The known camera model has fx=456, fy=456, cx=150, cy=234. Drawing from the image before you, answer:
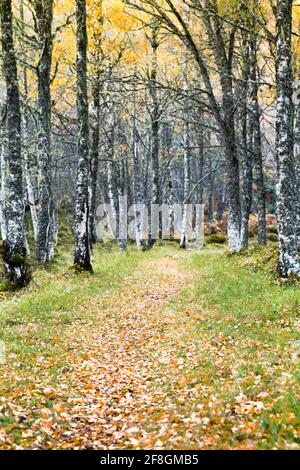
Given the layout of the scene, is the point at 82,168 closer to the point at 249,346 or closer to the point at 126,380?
the point at 249,346

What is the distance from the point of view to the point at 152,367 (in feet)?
27.9

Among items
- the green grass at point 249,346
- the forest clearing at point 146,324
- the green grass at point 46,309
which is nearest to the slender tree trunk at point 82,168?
the forest clearing at point 146,324

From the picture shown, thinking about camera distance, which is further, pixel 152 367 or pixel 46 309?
pixel 46 309

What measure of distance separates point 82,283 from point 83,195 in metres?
3.72

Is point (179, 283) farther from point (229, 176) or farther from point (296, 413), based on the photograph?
point (296, 413)

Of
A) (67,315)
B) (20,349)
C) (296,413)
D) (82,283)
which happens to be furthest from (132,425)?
(82,283)

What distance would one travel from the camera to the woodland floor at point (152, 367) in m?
5.82

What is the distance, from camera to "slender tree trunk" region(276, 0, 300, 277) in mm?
13195

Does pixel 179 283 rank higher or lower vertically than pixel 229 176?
lower

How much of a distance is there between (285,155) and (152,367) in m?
7.75

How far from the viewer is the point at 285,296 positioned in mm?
11516

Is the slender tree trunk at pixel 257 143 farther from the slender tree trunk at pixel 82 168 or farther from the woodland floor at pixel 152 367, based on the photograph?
the woodland floor at pixel 152 367

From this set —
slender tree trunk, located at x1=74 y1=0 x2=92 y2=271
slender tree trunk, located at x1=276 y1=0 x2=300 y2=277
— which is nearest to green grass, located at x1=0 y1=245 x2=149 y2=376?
slender tree trunk, located at x1=74 y1=0 x2=92 y2=271

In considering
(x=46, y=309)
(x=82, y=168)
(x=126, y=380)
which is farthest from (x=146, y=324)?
(x=82, y=168)
